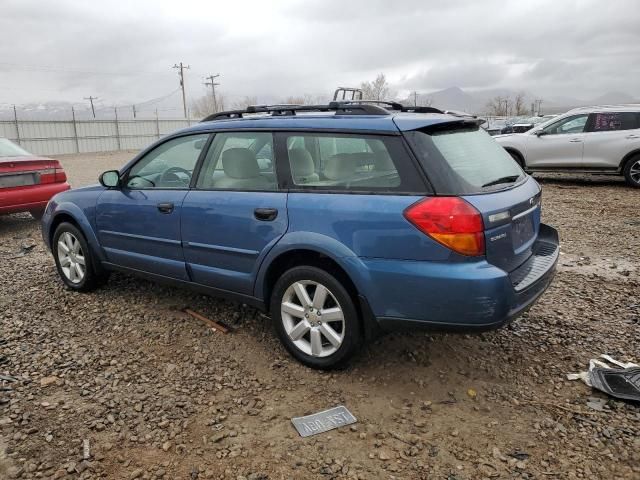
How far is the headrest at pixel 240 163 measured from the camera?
11.9ft

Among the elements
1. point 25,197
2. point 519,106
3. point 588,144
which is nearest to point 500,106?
point 519,106

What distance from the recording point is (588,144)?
11.1 m

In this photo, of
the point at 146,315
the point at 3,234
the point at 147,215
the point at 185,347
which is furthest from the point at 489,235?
the point at 3,234

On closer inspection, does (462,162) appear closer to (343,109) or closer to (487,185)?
(487,185)

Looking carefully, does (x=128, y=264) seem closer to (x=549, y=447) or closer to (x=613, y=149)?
(x=549, y=447)

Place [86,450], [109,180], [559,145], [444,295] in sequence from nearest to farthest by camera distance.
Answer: [86,450]
[444,295]
[109,180]
[559,145]

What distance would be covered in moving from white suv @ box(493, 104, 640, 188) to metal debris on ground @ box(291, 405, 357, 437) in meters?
10.2

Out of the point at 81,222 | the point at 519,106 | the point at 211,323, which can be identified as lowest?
the point at 211,323

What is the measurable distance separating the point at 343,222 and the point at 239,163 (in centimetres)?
105

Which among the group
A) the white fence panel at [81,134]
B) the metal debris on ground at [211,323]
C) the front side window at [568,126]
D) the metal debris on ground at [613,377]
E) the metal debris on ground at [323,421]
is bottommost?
the metal debris on ground at [613,377]

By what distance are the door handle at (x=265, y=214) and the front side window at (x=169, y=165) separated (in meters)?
0.80

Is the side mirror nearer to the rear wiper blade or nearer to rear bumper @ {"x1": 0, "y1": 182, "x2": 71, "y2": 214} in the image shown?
the rear wiper blade

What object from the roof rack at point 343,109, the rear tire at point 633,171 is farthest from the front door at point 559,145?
the roof rack at point 343,109

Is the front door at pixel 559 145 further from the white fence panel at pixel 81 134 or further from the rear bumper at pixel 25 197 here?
the white fence panel at pixel 81 134
